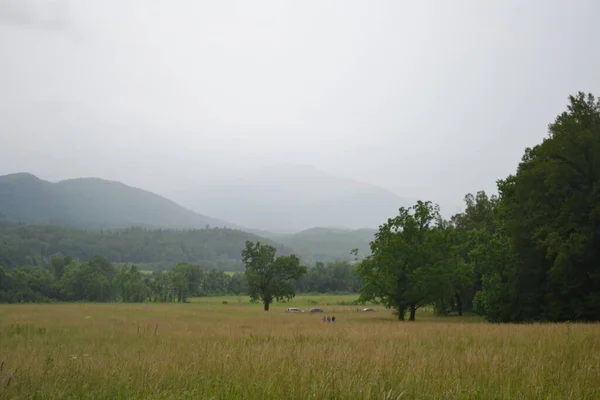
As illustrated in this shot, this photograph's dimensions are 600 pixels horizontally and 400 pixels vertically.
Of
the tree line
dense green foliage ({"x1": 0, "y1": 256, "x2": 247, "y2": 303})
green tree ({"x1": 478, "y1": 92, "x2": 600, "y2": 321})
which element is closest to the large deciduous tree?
green tree ({"x1": 478, "y1": 92, "x2": 600, "y2": 321})

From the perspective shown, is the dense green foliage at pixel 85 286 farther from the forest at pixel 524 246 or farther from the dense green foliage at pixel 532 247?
the dense green foliage at pixel 532 247

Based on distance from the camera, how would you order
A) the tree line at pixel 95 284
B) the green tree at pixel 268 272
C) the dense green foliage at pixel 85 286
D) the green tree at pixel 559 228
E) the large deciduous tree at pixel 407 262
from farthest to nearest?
the tree line at pixel 95 284 < the dense green foliage at pixel 85 286 < the green tree at pixel 268 272 < the large deciduous tree at pixel 407 262 < the green tree at pixel 559 228

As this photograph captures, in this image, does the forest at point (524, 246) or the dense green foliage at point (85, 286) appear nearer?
the forest at point (524, 246)

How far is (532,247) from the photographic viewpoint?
2984cm

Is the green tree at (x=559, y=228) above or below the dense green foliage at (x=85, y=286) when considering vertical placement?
above

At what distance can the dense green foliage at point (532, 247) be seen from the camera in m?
25.6

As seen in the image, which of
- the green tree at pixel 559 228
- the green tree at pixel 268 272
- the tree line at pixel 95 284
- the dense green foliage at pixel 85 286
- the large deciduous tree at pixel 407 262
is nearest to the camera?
the green tree at pixel 559 228

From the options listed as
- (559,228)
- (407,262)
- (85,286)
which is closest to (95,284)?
(85,286)

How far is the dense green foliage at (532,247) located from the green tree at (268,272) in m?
23.5

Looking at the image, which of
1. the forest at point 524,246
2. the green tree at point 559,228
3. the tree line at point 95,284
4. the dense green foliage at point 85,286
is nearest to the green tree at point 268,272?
the forest at point 524,246

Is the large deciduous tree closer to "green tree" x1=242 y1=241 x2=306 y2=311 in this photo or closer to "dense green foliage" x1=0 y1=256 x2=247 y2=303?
Result: "green tree" x1=242 y1=241 x2=306 y2=311

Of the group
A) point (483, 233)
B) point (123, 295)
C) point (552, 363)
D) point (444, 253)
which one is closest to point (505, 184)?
point (483, 233)

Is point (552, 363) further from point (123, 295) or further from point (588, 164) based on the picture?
point (123, 295)

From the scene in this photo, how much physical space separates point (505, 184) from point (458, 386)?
34272mm
